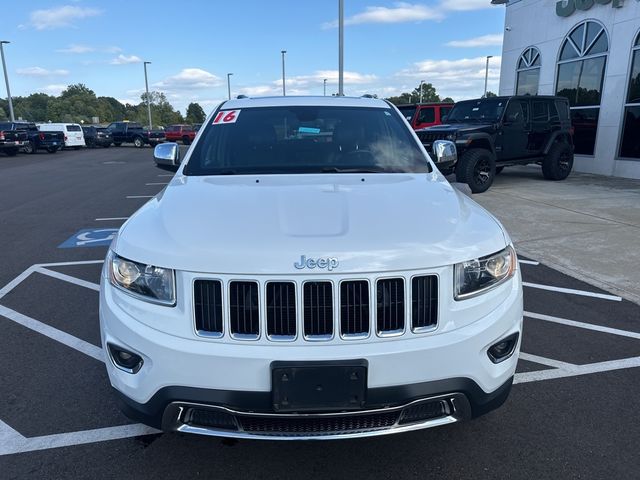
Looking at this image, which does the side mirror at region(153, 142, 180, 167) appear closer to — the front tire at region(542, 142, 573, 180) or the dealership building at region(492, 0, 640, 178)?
the front tire at region(542, 142, 573, 180)

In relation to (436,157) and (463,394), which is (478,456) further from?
(436,157)

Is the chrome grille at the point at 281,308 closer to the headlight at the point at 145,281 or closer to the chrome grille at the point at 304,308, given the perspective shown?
the chrome grille at the point at 304,308

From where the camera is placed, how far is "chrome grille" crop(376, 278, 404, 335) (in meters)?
2.04

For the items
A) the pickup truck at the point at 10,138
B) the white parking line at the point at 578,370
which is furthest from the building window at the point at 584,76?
the pickup truck at the point at 10,138

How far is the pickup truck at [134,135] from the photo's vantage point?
37.0 metres

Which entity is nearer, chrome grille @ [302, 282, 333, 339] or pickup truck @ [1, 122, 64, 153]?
chrome grille @ [302, 282, 333, 339]

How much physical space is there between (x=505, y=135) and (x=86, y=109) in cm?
10030

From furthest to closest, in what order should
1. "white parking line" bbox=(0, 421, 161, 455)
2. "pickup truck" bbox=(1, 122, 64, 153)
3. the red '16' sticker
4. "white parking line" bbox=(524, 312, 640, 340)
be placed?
"pickup truck" bbox=(1, 122, 64, 153) < "white parking line" bbox=(524, 312, 640, 340) < the red '16' sticker < "white parking line" bbox=(0, 421, 161, 455)

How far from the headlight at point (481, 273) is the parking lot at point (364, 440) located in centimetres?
92

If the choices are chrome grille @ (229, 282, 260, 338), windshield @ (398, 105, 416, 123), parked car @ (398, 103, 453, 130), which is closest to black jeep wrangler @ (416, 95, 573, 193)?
parked car @ (398, 103, 453, 130)

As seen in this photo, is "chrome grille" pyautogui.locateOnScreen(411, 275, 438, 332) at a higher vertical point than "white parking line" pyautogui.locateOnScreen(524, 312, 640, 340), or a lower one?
higher

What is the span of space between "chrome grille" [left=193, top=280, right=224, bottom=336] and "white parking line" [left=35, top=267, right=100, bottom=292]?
10.8 feet

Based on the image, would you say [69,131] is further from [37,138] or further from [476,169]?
[476,169]

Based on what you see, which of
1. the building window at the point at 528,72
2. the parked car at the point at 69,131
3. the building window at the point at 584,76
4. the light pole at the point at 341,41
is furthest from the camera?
the parked car at the point at 69,131
